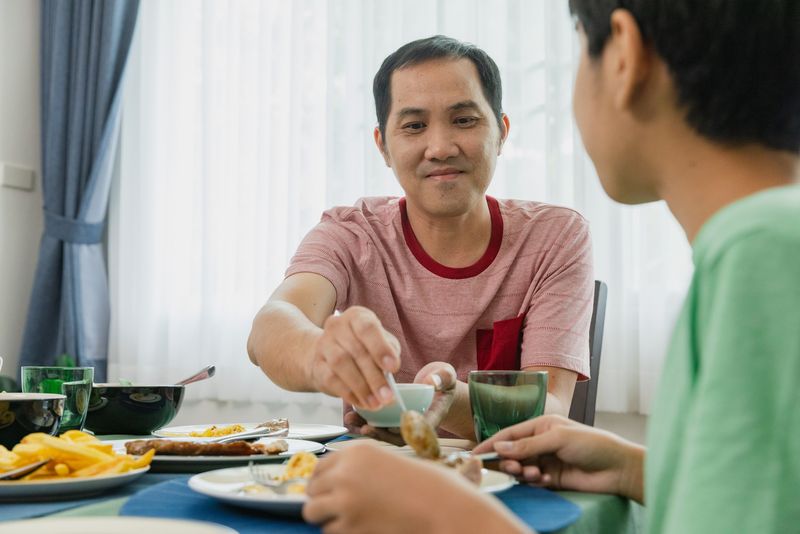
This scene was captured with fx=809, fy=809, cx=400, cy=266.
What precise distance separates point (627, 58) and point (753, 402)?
12.6 inches

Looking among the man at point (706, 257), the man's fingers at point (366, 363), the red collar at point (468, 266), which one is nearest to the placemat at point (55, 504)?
the man's fingers at point (366, 363)

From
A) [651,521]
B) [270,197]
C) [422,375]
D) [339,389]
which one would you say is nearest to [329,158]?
[270,197]

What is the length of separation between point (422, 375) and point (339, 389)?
306 mm

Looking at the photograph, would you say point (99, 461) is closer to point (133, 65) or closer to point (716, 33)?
point (716, 33)

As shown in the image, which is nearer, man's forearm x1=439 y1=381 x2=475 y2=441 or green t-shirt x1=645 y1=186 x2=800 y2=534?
green t-shirt x1=645 y1=186 x2=800 y2=534

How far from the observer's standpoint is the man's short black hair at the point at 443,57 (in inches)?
70.0

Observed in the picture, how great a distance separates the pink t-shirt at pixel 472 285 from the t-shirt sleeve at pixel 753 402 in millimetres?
1150

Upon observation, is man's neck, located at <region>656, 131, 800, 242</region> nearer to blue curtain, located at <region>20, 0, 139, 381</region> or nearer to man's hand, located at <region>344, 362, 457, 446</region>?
man's hand, located at <region>344, 362, 457, 446</region>

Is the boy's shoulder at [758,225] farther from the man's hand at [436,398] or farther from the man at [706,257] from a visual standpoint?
the man's hand at [436,398]

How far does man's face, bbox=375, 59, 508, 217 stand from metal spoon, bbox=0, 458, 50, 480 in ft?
3.57

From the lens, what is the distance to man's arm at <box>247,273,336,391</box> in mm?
1209

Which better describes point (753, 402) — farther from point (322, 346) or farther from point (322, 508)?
point (322, 346)

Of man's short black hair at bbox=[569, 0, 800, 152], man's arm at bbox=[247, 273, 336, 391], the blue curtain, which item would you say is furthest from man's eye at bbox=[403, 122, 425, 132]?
the blue curtain

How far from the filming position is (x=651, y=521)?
562 millimetres
